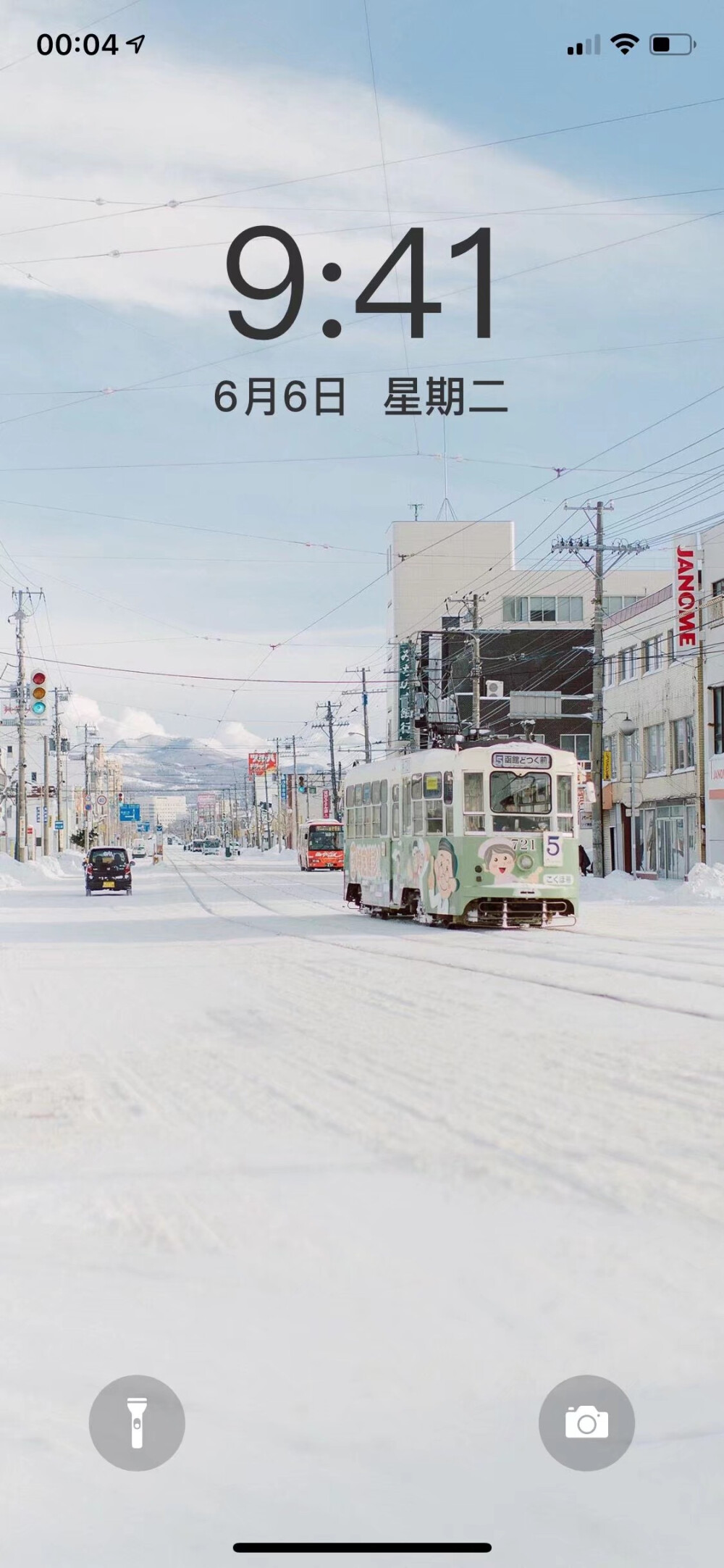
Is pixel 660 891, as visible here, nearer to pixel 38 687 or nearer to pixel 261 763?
pixel 38 687

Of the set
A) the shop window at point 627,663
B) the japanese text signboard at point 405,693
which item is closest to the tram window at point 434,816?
the shop window at point 627,663

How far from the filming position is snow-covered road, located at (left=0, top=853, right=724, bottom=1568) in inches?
112

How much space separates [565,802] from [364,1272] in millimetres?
21891

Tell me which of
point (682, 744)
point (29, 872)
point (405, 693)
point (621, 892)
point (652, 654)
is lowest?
point (621, 892)

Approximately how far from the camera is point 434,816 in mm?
26859

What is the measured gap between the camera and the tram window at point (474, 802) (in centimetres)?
2581

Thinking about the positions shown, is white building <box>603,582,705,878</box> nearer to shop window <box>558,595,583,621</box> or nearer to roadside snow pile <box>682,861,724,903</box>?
A: roadside snow pile <box>682,861,724,903</box>

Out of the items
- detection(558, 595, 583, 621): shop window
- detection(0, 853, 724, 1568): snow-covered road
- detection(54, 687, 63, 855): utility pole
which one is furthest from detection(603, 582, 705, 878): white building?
detection(54, 687, 63, 855): utility pole

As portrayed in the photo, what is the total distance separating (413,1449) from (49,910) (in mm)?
33446

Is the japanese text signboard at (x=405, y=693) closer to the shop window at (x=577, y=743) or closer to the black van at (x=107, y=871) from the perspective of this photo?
the shop window at (x=577, y=743)

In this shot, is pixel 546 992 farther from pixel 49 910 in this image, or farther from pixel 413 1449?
pixel 49 910

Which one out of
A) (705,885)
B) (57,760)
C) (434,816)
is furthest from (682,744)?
(57,760)

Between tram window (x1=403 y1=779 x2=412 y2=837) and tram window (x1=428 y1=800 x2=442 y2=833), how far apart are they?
1319 millimetres

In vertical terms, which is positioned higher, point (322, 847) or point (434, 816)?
point (434, 816)
